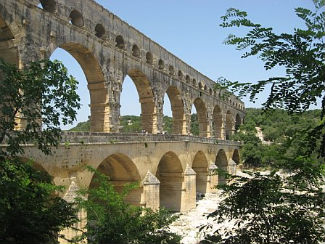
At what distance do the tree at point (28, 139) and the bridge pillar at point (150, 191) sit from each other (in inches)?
504

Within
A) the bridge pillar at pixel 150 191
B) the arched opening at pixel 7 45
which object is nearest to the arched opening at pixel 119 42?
the bridge pillar at pixel 150 191

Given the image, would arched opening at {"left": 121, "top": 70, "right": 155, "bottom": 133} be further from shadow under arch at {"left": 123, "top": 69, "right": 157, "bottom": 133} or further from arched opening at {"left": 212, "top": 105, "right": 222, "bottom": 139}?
arched opening at {"left": 212, "top": 105, "right": 222, "bottom": 139}

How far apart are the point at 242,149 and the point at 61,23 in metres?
34.1

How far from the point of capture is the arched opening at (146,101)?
24.8m

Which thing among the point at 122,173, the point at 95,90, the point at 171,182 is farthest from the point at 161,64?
the point at 122,173

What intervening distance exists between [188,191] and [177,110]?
28.1ft

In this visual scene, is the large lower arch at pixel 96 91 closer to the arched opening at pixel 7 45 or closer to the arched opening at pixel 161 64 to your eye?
the arched opening at pixel 7 45

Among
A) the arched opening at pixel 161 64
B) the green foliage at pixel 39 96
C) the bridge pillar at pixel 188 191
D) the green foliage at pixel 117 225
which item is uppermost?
the arched opening at pixel 161 64

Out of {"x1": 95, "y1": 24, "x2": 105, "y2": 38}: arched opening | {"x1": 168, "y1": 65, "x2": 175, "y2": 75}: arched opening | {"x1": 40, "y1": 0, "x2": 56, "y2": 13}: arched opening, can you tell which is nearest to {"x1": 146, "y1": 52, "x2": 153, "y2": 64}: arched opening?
{"x1": 168, "y1": 65, "x2": 175, "y2": 75}: arched opening

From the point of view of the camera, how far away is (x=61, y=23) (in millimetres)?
16453

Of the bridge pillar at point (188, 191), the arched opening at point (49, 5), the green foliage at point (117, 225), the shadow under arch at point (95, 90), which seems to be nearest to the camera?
the green foliage at point (117, 225)

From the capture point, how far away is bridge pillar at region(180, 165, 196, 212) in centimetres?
2531

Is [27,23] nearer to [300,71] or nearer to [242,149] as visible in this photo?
[300,71]

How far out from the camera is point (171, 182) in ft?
84.8
